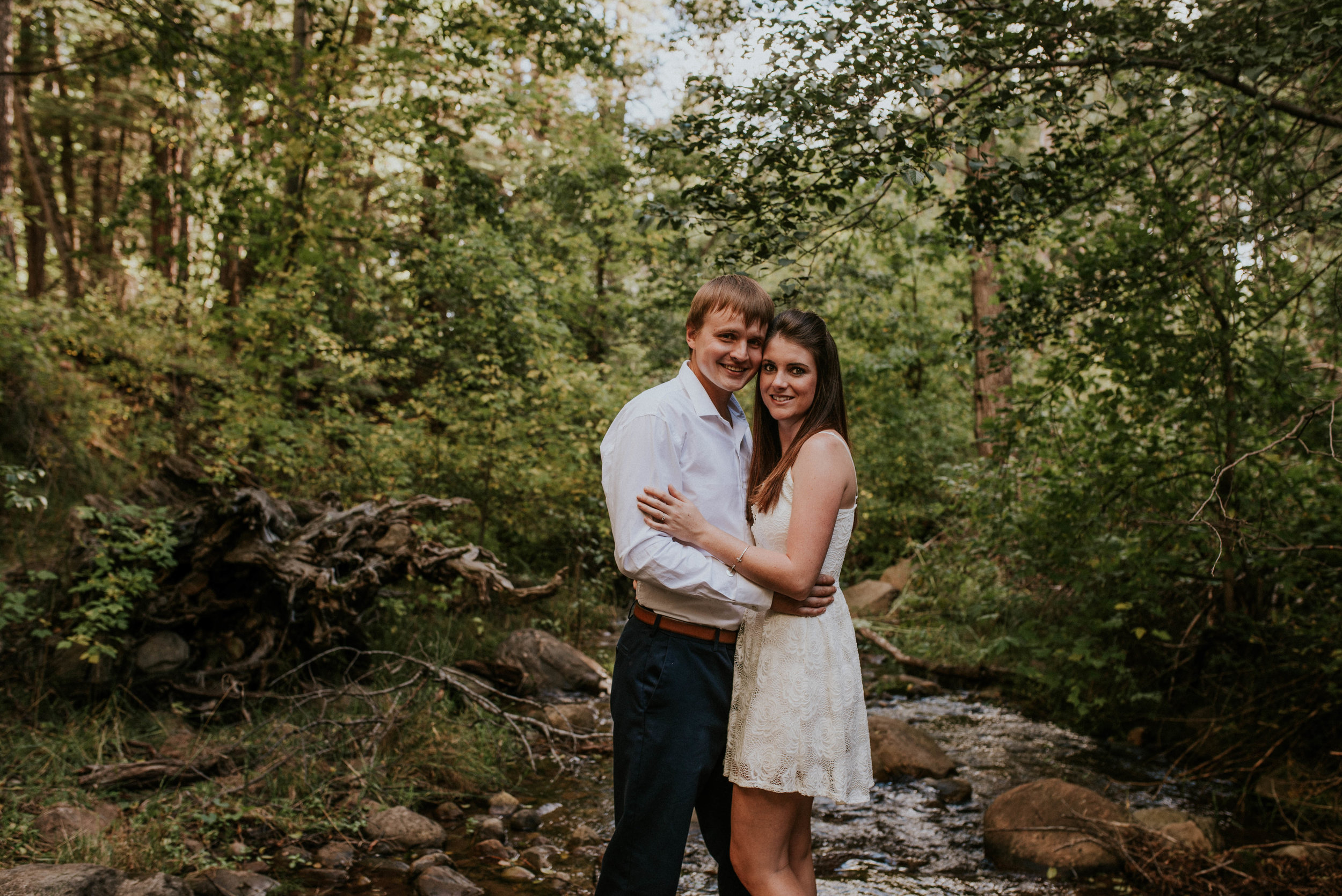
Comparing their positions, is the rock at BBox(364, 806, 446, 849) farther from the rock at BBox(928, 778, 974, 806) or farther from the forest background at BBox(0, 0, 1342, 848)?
the rock at BBox(928, 778, 974, 806)

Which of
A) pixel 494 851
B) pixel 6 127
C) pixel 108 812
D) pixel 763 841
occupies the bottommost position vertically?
pixel 494 851

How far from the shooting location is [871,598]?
11398mm

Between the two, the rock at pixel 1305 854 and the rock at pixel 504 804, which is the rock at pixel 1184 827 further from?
the rock at pixel 504 804

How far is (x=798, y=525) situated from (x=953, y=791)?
3994 millimetres

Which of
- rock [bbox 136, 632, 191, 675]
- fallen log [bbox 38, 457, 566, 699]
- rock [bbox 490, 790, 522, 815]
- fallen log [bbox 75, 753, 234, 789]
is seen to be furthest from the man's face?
rock [bbox 136, 632, 191, 675]

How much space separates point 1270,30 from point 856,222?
211cm

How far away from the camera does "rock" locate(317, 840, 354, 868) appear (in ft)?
13.6

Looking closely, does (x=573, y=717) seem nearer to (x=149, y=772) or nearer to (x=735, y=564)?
(x=149, y=772)

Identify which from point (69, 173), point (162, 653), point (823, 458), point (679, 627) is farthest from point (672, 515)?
point (69, 173)

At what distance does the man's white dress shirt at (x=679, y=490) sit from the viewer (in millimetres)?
2340

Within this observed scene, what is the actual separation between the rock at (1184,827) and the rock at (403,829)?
3662mm

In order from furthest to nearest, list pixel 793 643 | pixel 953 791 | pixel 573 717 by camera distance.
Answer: pixel 573 717 → pixel 953 791 → pixel 793 643

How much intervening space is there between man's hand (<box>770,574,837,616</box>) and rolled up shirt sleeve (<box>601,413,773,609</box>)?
85mm

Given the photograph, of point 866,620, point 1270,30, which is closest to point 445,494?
point 866,620
